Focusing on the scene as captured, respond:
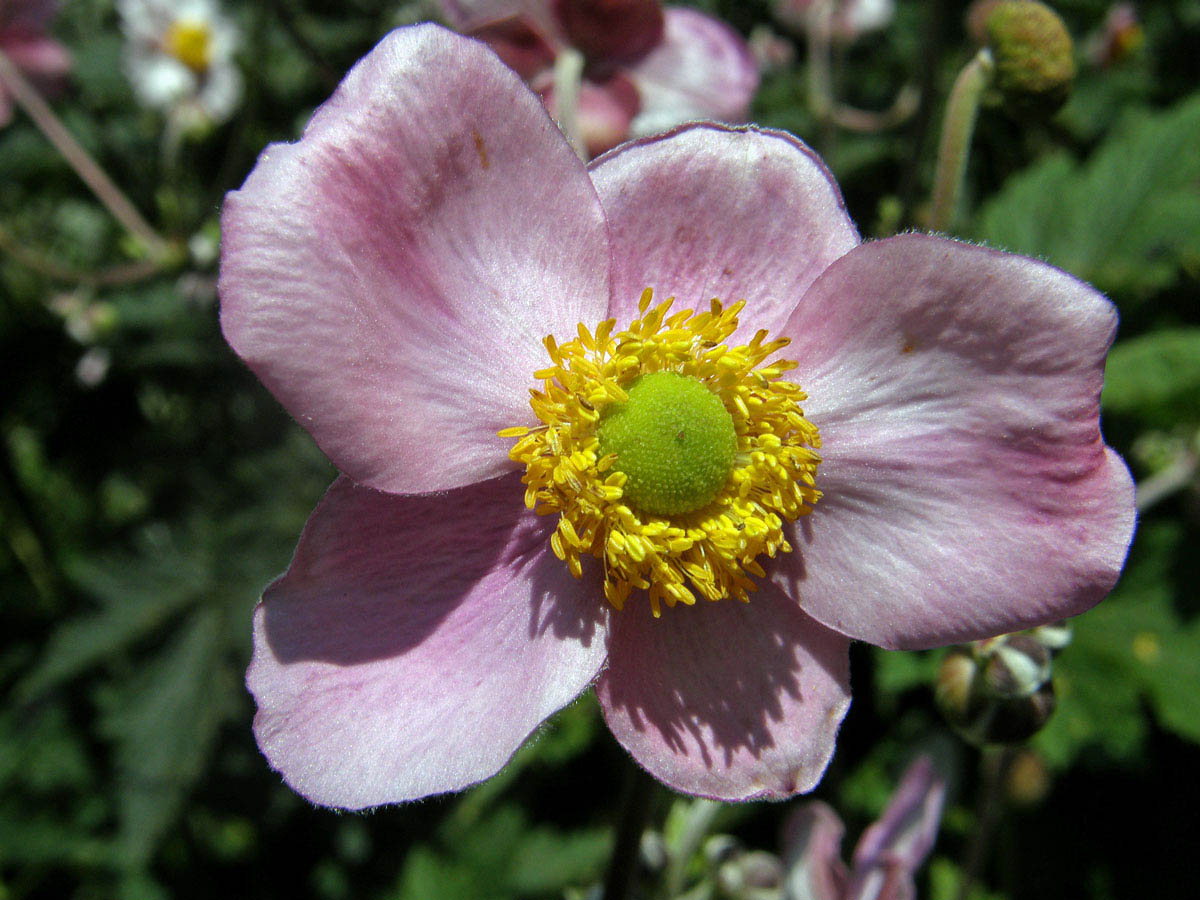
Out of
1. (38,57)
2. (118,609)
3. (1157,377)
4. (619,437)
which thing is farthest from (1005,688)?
(38,57)

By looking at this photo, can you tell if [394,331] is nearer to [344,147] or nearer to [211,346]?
[344,147]

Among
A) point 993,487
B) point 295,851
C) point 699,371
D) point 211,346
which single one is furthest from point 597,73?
point 295,851

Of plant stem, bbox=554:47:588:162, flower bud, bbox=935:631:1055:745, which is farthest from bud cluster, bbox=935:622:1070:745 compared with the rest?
plant stem, bbox=554:47:588:162

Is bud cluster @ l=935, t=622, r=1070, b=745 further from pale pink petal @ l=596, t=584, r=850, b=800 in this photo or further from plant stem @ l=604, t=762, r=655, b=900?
plant stem @ l=604, t=762, r=655, b=900

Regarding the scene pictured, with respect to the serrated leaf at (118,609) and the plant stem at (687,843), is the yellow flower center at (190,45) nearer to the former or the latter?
the serrated leaf at (118,609)

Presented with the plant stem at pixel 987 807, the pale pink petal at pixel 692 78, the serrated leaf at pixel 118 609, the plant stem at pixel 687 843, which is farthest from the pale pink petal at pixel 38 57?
the plant stem at pixel 987 807
